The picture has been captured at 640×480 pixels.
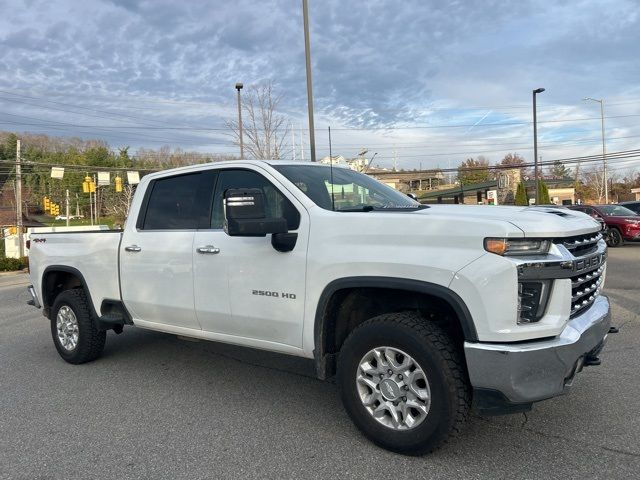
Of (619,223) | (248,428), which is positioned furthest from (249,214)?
(619,223)

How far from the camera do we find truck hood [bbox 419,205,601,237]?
2.93 meters

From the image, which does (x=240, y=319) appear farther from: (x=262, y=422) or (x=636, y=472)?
(x=636, y=472)

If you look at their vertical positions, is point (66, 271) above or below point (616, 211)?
below

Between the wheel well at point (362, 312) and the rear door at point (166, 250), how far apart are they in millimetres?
1310

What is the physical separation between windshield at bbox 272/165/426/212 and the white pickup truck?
0.02 m

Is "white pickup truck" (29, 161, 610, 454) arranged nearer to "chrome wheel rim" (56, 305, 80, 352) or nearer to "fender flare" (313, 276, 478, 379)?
"fender flare" (313, 276, 478, 379)

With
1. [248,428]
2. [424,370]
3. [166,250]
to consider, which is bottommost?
[248,428]

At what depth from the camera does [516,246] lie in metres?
2.89

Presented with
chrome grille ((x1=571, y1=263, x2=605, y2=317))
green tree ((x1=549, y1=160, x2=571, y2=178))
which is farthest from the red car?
green tree ((x1=549, y1=160, x2=571, y2=178))

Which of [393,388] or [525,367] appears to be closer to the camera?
[525,367]

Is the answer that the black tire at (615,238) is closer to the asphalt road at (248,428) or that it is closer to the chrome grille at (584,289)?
the asphalt road at (248,428)

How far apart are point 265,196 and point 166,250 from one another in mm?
1069

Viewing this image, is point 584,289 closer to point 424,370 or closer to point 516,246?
point 516,246

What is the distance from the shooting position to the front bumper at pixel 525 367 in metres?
2.83
